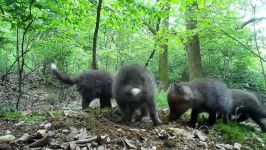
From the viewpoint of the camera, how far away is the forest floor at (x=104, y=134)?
470 centimetres

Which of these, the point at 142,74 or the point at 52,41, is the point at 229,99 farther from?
the point at 52,41

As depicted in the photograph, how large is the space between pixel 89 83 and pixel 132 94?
2850 mm

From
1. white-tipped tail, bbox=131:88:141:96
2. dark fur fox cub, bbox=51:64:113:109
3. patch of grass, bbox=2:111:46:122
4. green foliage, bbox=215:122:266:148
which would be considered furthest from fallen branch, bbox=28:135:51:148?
dark fur fox cub, bbox=51:64:113:109

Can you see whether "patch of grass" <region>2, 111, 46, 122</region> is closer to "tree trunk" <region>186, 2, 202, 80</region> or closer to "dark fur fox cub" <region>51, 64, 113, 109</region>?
"dark fur fox cub" <region>51, 64, 113, 109</region>

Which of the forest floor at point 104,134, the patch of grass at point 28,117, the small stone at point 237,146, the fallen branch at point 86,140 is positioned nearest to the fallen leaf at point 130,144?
the forest floor at point 104,134

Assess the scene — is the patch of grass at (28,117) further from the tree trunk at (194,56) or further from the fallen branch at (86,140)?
the tree trunk at (194,56)

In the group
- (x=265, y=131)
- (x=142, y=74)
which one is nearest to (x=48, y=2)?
(x=142, y=74)

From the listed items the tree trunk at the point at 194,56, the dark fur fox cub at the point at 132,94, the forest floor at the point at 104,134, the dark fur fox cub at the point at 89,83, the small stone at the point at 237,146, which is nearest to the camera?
the forest floor at the point at 104,134

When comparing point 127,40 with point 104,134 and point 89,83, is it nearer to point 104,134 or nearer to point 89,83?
point 89,83

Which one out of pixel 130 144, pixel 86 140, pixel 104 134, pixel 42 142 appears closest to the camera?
pixel 42 142

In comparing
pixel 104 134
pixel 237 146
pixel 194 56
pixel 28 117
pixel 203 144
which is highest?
pixel 194 56

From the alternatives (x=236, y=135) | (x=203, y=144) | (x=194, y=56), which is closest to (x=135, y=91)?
(x=203, y=144)

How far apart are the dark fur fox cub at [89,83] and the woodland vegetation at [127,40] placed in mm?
1272

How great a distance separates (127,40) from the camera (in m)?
20.0
